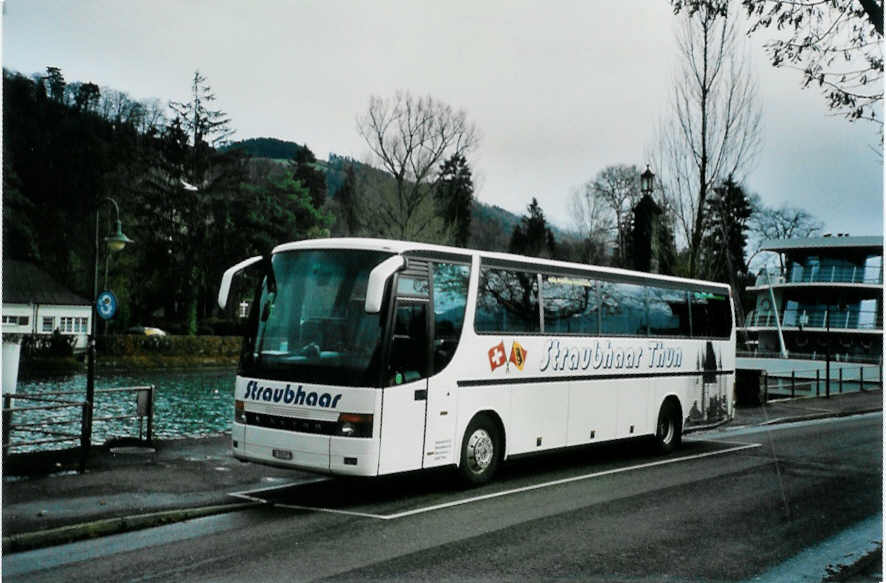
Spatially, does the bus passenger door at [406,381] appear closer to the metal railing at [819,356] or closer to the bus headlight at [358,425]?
the bus headlight at [358,425]

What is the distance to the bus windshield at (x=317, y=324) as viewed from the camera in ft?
36.3

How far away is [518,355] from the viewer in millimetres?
13570

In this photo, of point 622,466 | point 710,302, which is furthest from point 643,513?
point 710,302

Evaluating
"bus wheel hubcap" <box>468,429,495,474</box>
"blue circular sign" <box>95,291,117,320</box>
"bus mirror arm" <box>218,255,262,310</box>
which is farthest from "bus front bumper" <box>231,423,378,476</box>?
"blue circular sign" <box>95,291,117,320</box>

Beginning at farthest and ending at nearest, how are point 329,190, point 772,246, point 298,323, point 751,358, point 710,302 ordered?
point 329,190
point 772,246
point 751,358
point 710,302
point 298,323

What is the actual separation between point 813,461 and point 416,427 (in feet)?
27.5

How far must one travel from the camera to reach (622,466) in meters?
15.3

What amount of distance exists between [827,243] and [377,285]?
200 ft

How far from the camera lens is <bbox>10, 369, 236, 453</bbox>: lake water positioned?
31.2 m

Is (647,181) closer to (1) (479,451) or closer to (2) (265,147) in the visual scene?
(1) (479,451)

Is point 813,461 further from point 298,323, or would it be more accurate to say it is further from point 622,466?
point 298,323

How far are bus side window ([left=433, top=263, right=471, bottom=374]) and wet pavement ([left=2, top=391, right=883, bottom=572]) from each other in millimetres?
3008

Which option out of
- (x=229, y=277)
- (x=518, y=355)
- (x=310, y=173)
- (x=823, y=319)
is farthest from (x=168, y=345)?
(x=518, y=355)

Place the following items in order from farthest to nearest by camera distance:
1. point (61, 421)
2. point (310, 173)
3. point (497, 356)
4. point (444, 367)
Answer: point (310, 173) → point (61, 421) → point (497, 356) → point (444, 367)
